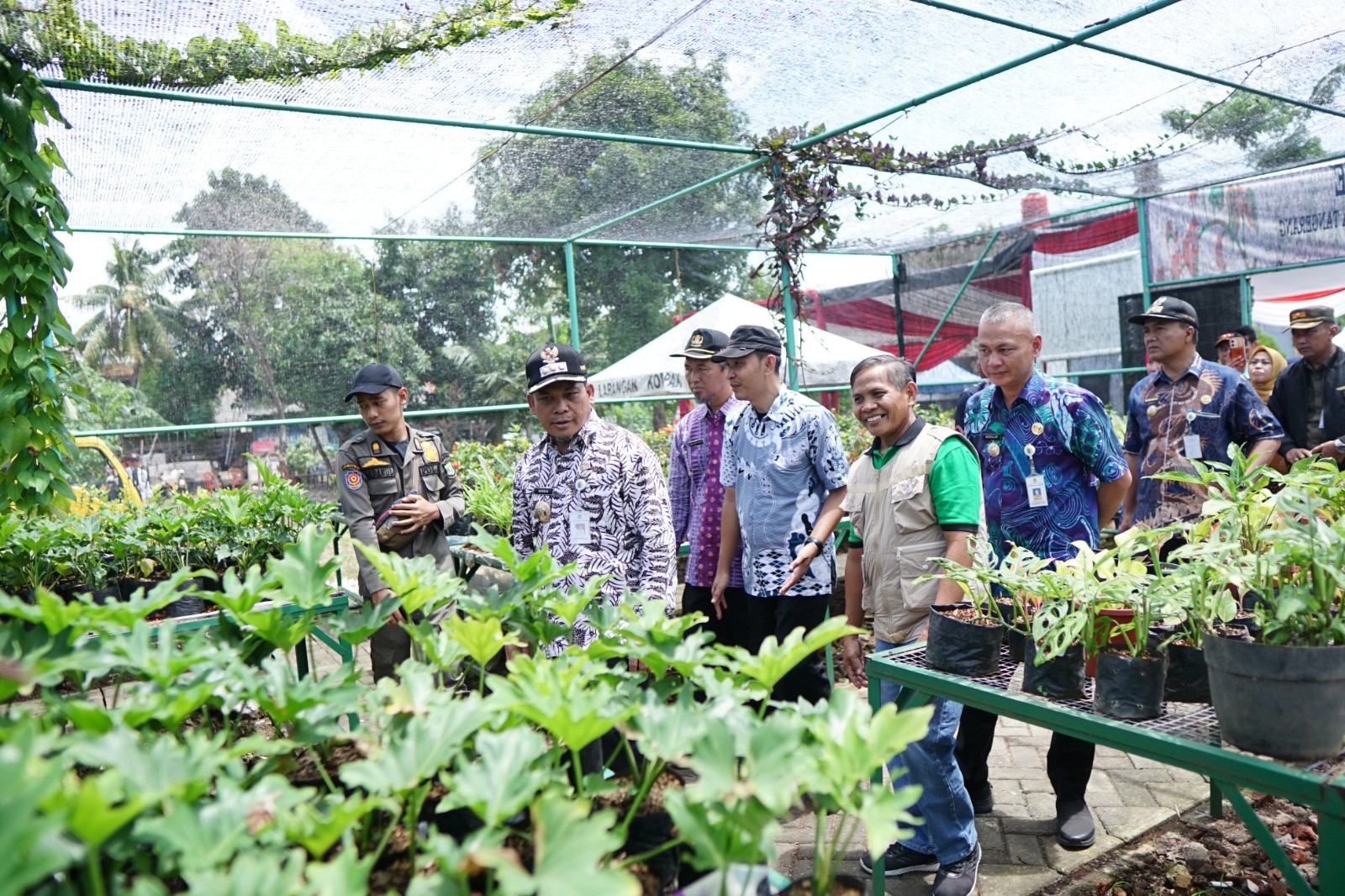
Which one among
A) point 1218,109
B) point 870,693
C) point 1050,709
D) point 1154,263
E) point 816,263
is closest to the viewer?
point 1050,709

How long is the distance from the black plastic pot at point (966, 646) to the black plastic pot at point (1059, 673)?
13 cm

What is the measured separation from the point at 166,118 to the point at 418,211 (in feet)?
8.43

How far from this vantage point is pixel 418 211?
723cm

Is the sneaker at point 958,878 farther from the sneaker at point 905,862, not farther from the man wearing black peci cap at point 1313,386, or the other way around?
the man wearing black peci cap at point 1313,386

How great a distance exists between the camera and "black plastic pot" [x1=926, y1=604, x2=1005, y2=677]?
86.9 inches

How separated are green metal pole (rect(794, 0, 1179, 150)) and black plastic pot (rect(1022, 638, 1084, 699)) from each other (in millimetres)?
3028

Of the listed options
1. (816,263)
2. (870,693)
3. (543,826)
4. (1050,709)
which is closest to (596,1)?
(870,693)

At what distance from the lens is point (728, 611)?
3818 millimetres

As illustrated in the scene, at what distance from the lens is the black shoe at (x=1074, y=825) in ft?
10.1

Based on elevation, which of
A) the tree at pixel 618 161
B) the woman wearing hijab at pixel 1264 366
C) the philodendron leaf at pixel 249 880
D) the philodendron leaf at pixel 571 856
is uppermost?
the tree at pixel 618 161

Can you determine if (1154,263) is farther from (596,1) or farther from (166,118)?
(166,118)

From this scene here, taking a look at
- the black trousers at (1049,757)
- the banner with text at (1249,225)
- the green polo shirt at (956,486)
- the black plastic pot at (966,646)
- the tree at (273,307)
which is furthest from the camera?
the banner with text at (1249,225)

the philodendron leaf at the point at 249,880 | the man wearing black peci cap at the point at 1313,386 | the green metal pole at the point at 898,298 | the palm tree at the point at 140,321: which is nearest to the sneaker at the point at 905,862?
the philodendron leaf at the point at 249,880

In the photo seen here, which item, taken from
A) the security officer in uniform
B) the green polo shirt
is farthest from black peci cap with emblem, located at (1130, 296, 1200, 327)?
the security officer in uniform
